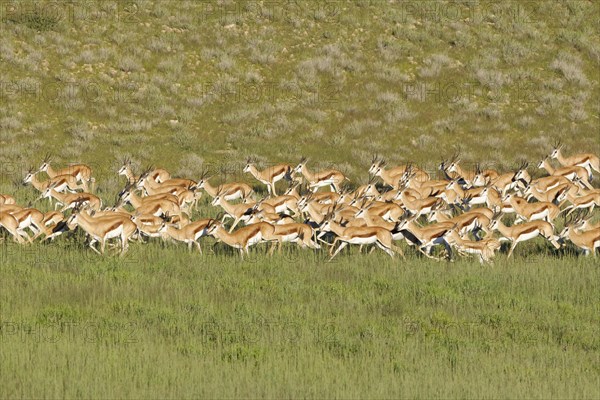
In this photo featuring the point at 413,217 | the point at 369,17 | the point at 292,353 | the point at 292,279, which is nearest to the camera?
the point at 292,353

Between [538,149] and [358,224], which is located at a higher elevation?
[358,224]

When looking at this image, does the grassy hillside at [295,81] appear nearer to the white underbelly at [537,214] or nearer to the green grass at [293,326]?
the white underbelly at [537,214]

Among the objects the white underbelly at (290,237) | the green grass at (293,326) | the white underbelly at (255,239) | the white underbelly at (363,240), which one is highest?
the green grass at (293,326)

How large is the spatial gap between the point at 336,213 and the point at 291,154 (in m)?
13.0

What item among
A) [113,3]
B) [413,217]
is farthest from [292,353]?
[113,3]

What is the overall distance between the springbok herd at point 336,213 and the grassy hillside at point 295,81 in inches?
227

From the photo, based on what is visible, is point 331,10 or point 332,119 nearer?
point 332,119

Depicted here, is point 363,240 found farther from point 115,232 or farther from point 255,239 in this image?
point 115,232

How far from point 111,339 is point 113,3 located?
30308 mm

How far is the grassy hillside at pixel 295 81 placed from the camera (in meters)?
34.4

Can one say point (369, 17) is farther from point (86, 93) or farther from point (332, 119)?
point (86, 93)

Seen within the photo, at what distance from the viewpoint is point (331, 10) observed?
43031 mm

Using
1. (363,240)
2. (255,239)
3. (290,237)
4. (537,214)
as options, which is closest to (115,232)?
(255,239)


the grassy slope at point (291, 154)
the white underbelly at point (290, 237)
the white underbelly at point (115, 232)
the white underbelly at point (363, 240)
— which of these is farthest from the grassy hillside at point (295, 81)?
the white underbelly at point (363, 240)
